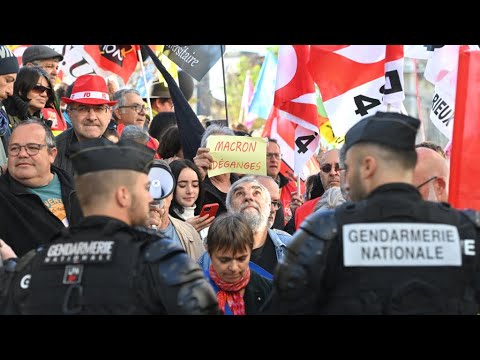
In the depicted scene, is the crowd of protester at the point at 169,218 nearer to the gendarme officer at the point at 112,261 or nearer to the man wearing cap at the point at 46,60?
the gendarme officer at the point at 112,261

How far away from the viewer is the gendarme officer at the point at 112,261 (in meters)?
4.70

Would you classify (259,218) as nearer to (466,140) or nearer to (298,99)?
(466,140)

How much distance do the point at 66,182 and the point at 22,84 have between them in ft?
6.56

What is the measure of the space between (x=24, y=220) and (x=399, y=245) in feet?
10.7

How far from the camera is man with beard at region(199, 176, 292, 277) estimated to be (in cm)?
783

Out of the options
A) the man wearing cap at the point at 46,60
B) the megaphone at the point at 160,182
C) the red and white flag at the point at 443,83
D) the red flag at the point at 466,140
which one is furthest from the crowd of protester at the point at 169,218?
the red and white flag at the point at 443,83

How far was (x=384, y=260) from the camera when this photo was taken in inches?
187

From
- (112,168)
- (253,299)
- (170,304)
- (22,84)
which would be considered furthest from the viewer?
(22,84)

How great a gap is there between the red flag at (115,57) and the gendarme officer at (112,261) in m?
8.07

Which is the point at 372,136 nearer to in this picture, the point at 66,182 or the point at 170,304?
the point at 170,304

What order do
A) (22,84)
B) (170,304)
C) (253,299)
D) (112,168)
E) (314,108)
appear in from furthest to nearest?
(314,108)
(22,84)
(253,299)
(112,168)
(170,304)

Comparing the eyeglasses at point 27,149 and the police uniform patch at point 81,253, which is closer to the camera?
the police uniform patch at point 81,253

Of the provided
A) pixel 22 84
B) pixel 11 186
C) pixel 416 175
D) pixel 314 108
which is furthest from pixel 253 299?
pixel 314 108

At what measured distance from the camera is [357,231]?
476cm
